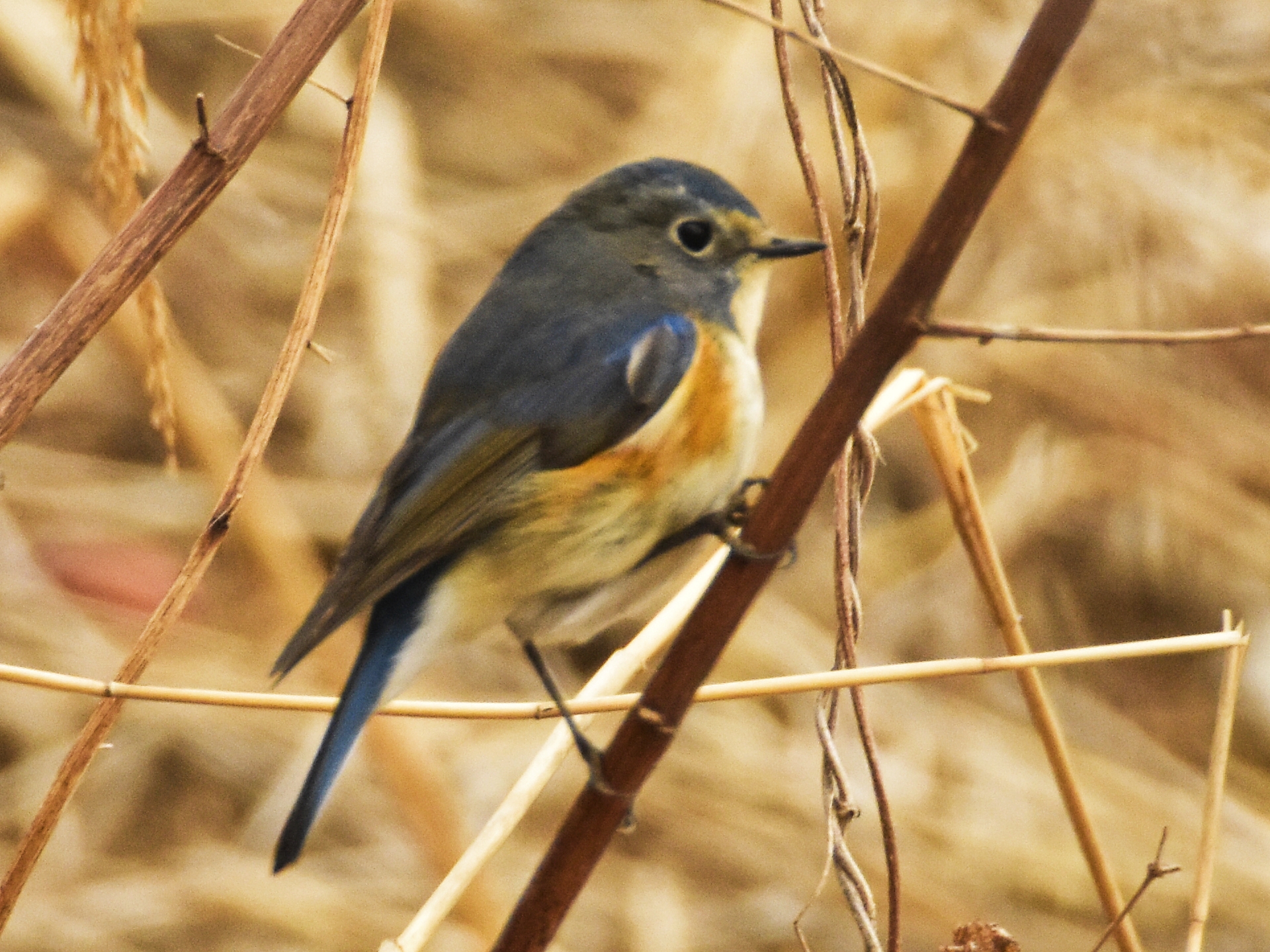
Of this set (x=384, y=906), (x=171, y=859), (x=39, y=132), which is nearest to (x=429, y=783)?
(x=384, y=906)

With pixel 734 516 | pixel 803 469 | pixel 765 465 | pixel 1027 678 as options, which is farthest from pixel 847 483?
pixel 765 465

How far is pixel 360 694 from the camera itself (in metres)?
1.47

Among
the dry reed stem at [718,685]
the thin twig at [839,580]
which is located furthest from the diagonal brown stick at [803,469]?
the thin twig at [839,580]

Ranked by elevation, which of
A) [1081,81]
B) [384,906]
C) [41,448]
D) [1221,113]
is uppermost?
[1081,81]

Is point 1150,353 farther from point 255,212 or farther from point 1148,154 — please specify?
point 255,212

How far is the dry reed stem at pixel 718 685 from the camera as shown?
128 cm

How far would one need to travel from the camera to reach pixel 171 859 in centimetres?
337

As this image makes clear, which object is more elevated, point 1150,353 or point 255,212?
point 255,212

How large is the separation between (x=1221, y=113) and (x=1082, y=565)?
1.21 meters

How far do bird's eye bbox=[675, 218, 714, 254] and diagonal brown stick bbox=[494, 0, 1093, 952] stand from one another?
809 millimetres

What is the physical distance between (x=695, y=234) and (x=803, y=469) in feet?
2.77

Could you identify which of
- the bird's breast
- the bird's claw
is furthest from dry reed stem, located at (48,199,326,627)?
the bird's claw

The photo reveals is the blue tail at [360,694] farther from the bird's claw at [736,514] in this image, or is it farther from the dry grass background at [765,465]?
the dry grass background at [765,465]

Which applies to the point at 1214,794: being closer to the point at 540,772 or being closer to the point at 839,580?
the point at 839,580
